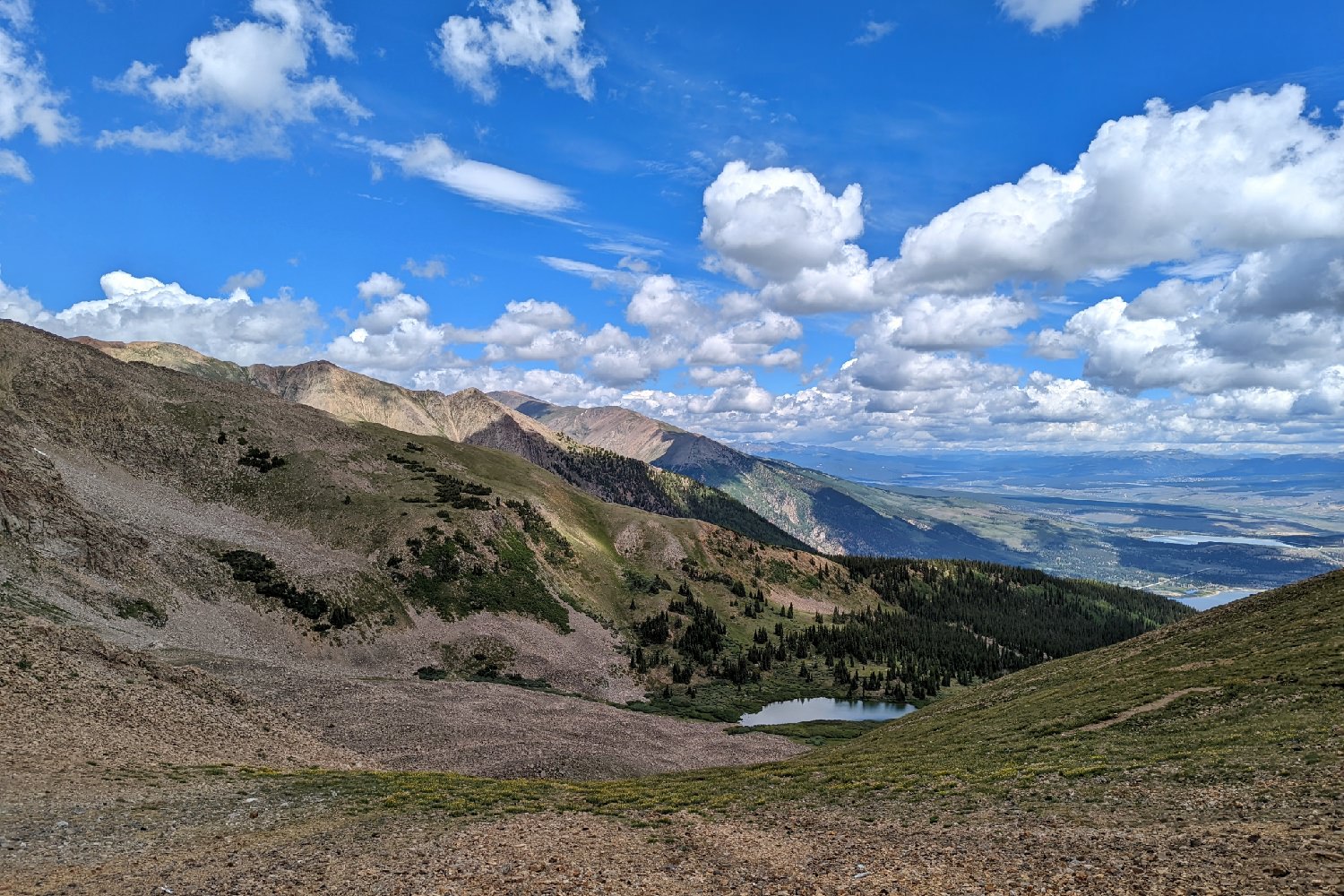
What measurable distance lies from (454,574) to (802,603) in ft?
345

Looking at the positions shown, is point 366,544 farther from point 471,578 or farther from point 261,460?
point 261,460

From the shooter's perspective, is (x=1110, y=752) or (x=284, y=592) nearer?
(x=1110, y=752)

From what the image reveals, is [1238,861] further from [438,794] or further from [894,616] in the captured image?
[894,616]

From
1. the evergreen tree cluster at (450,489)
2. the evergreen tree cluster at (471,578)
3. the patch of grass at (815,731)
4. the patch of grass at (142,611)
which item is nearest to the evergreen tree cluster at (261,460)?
the evergreen tree cluster at (450,489)

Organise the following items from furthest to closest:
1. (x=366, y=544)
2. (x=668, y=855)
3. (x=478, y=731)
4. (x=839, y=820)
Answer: (x=366, y=544), (x=478, y=731), (x=839, y=820), (x=668, y=855)

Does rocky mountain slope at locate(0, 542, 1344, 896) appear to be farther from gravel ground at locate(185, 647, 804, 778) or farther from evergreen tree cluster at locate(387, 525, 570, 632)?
evergreen tree cluster at locate(387, 525, 570, 632)

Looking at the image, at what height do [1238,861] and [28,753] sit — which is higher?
[1238,861]

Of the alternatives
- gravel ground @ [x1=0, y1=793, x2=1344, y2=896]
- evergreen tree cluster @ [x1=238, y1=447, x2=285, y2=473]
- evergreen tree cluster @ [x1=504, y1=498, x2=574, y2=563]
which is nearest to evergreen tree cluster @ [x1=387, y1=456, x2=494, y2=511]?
evergreen tree cluster @ [x1=504, y1=498, x2=574, y2=563]

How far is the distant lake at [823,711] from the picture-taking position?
97.3m

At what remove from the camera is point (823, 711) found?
106 metres

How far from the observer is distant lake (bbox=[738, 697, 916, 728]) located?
97.3m

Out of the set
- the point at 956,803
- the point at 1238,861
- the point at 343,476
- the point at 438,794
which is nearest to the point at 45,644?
the point at 438,794

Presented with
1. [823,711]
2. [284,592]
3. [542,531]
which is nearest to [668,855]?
[284,592]

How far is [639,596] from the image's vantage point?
443ft
